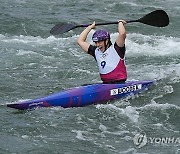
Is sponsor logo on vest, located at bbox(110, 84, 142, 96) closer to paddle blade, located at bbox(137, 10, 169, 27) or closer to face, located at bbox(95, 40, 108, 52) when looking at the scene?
face, located at bbox(95, 40, 108, 52)

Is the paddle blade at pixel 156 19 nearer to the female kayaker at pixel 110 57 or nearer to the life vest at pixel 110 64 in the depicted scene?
the female kayaker at pixel 110 57

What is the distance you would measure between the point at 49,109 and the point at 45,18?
8128 mm

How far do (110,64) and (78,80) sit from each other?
164cm

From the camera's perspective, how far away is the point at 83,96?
8125 millimetres

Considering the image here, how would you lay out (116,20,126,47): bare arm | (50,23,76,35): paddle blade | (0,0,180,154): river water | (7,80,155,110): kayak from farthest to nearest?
(50,23,76,35): paddle blade < (116,20,126,47): bare arm < (7,80,155,110): kayak < (0,0,180,154): river water

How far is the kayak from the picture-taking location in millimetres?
7875

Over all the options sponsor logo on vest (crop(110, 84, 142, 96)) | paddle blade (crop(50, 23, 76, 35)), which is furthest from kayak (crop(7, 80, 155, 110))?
paddle blade (crop(50, 23, 76, 35))

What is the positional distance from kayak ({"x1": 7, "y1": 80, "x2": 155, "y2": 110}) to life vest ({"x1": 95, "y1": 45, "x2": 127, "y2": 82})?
0.68 ft

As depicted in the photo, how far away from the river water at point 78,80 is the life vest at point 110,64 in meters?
0.50

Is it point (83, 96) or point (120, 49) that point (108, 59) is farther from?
point (83, 96)

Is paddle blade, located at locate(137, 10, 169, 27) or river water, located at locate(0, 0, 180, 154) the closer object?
river water, located at locate(0, 0, 180, 154)

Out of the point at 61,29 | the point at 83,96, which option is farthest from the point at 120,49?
the point at 61,29

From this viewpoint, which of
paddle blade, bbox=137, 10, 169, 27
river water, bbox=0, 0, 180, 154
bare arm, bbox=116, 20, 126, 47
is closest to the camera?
river water, bbox=0, 0, 180, 154

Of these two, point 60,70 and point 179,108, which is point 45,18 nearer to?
point 60,70
